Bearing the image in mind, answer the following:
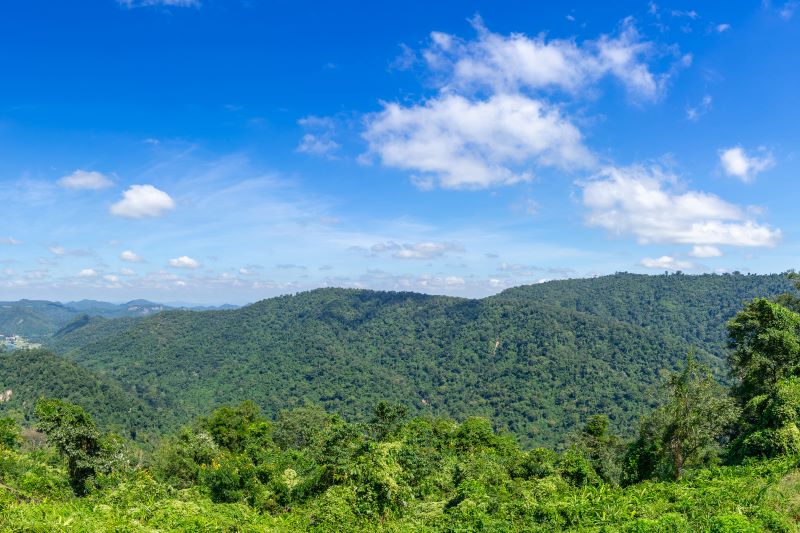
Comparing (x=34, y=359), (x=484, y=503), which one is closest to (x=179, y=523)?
(x=484, y=503)

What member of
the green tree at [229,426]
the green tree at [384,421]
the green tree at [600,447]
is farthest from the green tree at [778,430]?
the green tree at [229,426]

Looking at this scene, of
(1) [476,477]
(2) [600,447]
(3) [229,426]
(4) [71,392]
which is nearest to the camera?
(1) [476,477]

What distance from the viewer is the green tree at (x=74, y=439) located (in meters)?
32.7

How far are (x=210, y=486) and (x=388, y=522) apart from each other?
47.9 ft

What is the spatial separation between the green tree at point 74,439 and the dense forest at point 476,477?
103 mm

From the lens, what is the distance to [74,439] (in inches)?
1309

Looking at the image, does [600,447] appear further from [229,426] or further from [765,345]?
[229,426]

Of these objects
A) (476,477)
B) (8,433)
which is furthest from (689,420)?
(8,433)

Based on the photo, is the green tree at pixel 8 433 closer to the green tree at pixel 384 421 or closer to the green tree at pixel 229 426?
the green tree at pixel 229 426

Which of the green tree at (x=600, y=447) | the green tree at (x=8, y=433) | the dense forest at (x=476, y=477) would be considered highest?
the dense forest at (x=476, y=477)

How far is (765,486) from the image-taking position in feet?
48.9

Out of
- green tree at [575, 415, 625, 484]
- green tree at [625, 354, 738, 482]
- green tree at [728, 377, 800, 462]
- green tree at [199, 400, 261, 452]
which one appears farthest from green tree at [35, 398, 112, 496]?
green tree at [728, 377, 800, 462]

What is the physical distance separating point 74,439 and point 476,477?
2928 centimetres

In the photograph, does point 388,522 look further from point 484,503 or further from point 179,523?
point 179,523
